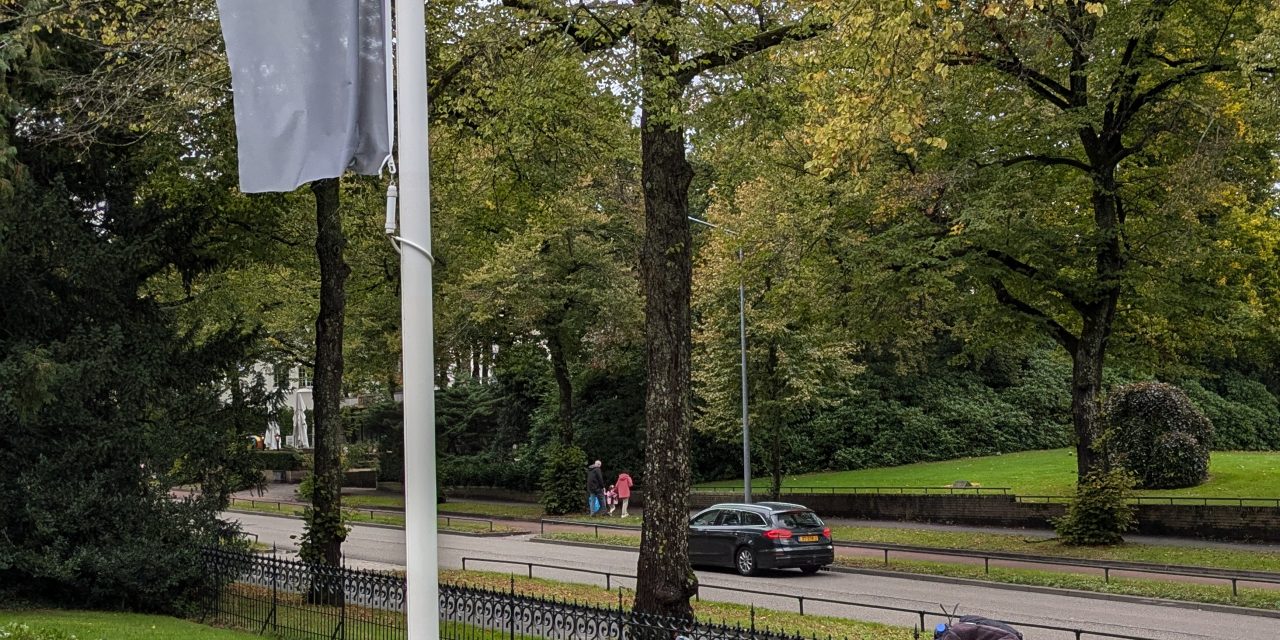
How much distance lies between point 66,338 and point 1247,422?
163ft

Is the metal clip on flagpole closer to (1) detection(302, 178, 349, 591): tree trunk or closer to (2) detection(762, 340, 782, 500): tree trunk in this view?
(1) detection(302, 178, 349, 591): tree trunk

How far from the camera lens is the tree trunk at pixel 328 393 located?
17.7 m

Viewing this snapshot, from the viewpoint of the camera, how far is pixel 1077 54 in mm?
22312

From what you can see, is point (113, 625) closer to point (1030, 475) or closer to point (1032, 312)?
point (1032, 312)

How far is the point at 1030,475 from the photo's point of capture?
4238 cm

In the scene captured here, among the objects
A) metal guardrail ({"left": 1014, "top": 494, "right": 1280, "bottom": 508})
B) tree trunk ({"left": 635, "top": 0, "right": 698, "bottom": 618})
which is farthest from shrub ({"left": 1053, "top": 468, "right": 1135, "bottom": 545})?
tree trunk ({"left": 635, "top": 0, "right": 698, "bottom": 618})

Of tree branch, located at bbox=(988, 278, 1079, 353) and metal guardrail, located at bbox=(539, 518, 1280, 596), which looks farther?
tree branch, located at bbox=(988, 278, 1079, 353)

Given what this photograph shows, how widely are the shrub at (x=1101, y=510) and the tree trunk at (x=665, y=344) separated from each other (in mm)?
14935

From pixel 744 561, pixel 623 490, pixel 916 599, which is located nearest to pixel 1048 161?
pixel 916 599

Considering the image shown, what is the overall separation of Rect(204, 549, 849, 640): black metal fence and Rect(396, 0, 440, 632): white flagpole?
4.15 metres

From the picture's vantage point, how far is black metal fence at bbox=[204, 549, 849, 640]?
1030 centimetres

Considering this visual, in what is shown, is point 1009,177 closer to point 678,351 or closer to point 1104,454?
point 1104,454

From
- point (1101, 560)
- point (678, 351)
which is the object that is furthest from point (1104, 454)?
point (678, 351)

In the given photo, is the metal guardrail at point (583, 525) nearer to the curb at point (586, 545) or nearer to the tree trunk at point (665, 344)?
the curb at point (586, 545)
